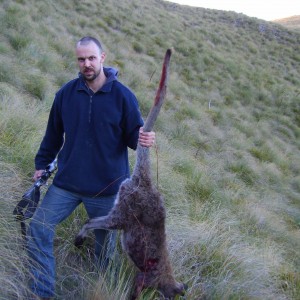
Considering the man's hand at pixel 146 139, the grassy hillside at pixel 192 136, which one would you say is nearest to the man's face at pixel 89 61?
the man's hand at pixel 146 139

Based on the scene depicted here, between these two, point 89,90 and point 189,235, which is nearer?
point 89,90

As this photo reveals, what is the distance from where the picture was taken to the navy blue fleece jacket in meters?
3.49

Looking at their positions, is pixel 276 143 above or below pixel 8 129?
below

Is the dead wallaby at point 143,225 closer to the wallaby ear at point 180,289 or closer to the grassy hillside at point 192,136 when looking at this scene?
the wallaby ear at point 180,289

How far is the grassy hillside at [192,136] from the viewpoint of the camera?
3.98 m

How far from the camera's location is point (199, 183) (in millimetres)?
7148

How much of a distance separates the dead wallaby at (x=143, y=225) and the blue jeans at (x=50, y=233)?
1.02 ft

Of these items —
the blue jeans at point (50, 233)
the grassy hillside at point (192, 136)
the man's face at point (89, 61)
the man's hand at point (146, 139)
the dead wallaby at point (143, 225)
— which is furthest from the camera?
the grassy hillside at point (192, 136)

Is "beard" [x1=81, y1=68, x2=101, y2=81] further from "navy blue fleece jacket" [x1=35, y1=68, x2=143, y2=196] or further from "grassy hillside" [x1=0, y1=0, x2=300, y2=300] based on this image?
"grassy hillside" [x1=0, y1=0, x2=300, y2=300]

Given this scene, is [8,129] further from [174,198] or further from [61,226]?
[174,198]

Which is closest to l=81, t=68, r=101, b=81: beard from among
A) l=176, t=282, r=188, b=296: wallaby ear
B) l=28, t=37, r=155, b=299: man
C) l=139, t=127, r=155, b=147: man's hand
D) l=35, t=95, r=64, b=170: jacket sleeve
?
l=28, t=37, r=155, b=299: man

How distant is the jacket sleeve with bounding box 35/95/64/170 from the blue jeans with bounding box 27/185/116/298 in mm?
347

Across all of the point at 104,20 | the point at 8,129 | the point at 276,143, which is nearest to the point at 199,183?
the point at 8,129

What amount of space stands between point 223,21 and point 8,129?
25144 mm
